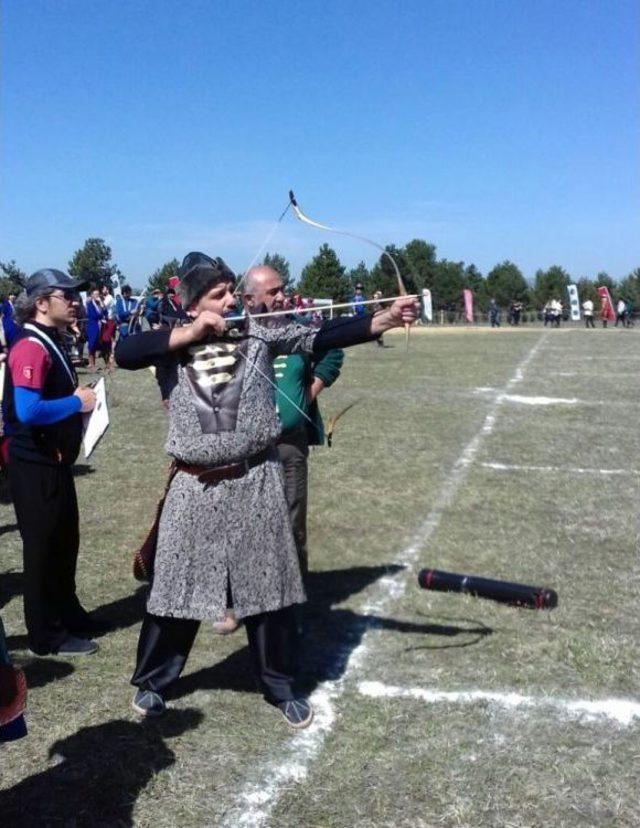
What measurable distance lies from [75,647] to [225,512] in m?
1.51

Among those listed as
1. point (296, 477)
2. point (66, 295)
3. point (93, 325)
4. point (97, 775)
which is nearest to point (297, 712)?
point (97, 775)

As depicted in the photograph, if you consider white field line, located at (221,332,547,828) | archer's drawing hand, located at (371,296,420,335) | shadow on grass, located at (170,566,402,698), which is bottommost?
white field line, located at (221,332,547,828)

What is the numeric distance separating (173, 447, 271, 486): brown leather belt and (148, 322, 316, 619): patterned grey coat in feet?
0.07

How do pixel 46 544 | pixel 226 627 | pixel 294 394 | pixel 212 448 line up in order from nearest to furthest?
1. pixel 212 448
2. pixel 46 544
3. pixel 294 394
4. pixel 226 627

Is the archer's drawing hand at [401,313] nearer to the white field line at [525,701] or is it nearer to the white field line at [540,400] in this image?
the white field line at [525,701]

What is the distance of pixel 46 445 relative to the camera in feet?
15.0

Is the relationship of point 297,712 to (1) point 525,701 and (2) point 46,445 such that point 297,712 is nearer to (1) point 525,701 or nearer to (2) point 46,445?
(1) point 525,701

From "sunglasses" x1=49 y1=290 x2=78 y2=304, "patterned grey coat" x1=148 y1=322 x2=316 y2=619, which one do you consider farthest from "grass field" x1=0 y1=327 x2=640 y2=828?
"sunglasses" x1=49 y1=290 x2=78 y2=304

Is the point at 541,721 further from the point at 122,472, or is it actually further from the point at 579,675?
the point at 122,472

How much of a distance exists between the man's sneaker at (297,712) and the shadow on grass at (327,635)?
0.32 metres

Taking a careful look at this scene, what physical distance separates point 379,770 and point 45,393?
2368mm

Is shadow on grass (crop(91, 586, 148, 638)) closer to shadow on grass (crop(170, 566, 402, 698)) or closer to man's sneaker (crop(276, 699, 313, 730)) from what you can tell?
shadow on grass (crop(170, 566, 402, 698))

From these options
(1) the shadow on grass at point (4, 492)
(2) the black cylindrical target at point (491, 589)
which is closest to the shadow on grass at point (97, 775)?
(2) the black cylindrical target at point (491, 589)

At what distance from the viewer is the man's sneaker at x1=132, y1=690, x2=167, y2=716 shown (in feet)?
13.4
